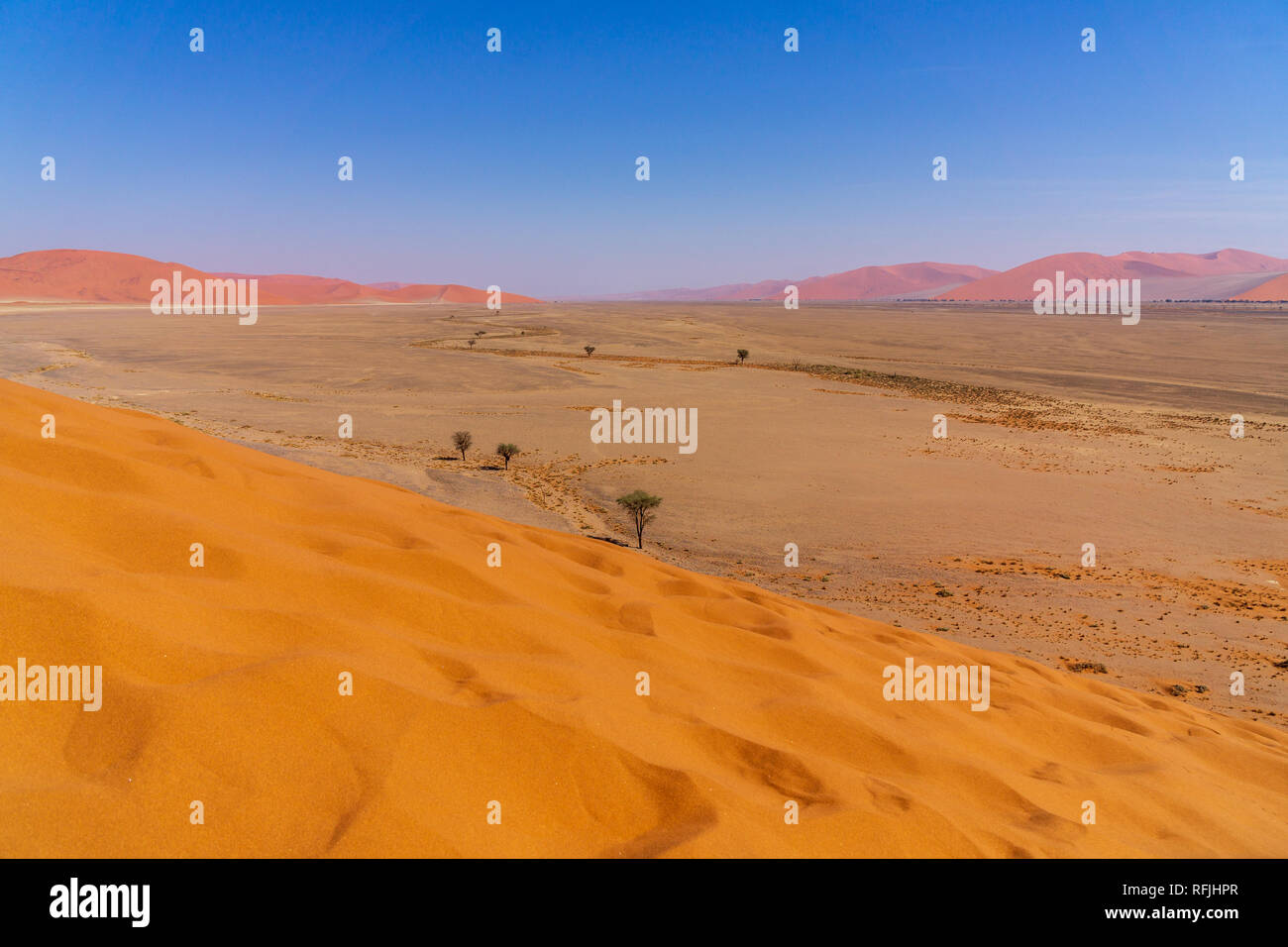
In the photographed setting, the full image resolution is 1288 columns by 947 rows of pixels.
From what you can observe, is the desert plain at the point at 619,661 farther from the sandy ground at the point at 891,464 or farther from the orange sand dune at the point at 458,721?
the sandy ground at the point at 891,464

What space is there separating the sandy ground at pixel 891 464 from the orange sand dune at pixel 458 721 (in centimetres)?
→ 619

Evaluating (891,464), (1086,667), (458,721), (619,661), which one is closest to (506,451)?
(891,464)

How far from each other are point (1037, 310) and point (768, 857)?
179 meters

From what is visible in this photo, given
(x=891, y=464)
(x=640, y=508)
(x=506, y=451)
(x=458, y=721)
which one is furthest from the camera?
(x=891, y=464)

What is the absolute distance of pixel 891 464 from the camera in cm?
2812

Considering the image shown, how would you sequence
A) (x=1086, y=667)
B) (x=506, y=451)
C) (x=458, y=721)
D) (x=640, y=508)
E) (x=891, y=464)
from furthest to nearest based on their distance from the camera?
(x=891, y=464), (x=506, y=451), (x=640, y=508), (x=1086, y=667), (x=458, y=721)

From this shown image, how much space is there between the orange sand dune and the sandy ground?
6194 millimetres

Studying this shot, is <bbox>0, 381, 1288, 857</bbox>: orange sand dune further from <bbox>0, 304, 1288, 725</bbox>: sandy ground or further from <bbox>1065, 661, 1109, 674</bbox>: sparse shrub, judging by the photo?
<bbox>0, 304, 1288, 725</bbox>: sandy ground

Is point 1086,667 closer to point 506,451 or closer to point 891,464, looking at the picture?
point 891,464

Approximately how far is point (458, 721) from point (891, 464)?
86.3 ft

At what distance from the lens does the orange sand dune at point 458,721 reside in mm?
3688

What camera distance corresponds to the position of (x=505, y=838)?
3770mm

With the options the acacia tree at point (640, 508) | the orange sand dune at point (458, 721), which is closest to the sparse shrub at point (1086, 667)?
the orange sand dune at point (458, 721)

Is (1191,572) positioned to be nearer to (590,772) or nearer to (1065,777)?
(1065,777)
